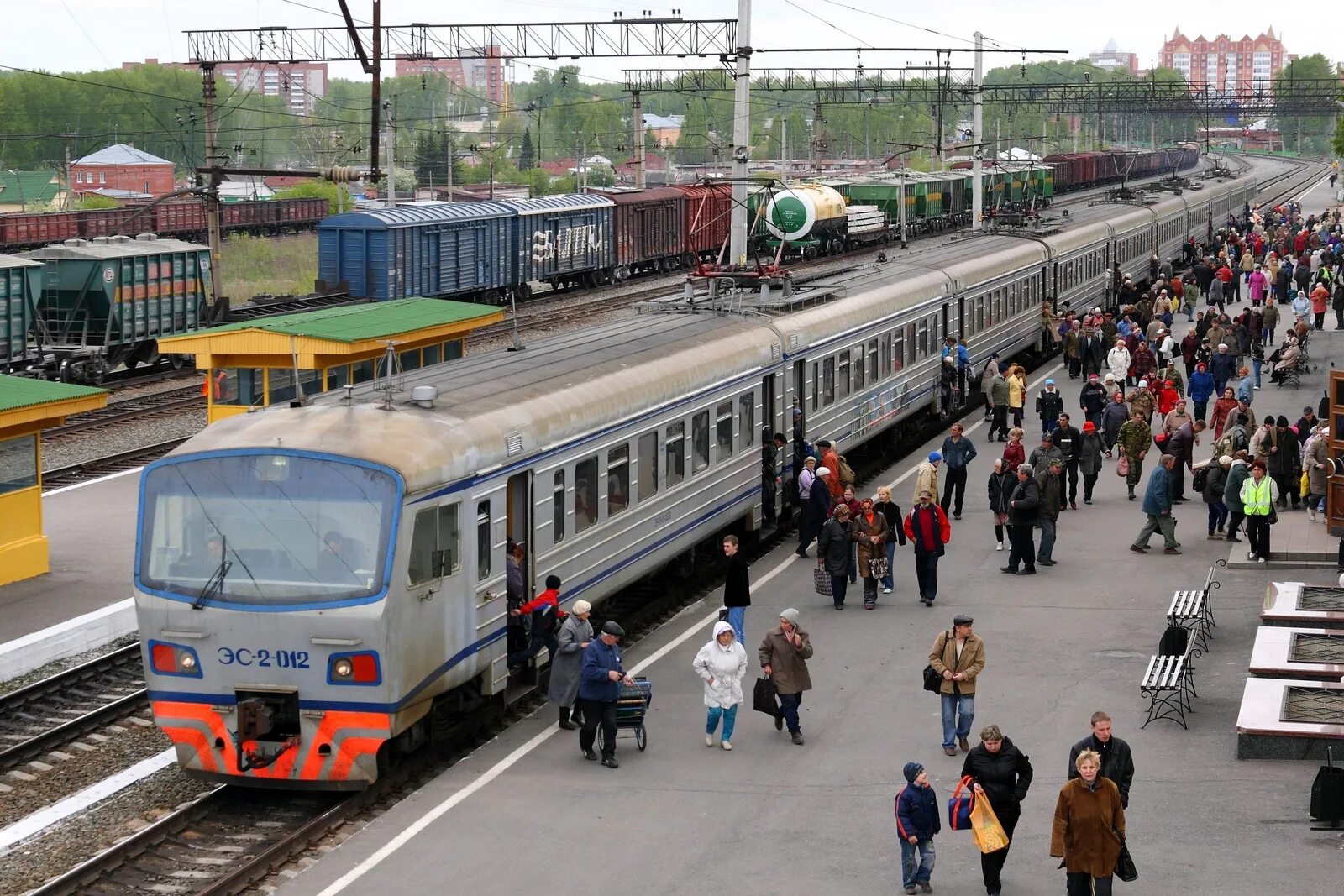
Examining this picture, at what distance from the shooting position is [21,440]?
61.8 feet

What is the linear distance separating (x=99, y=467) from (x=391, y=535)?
1498 centimetres

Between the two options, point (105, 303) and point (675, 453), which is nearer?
point (675, 453)

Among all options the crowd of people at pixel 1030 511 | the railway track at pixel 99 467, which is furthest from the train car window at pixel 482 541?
the railway track at pixel 99 467

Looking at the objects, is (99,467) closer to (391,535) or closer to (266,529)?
(266,529)

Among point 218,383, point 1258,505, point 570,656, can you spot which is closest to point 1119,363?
point 1258,505

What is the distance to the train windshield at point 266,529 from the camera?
39.4 feet

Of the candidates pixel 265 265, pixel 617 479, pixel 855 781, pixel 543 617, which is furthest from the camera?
pixel 265 265

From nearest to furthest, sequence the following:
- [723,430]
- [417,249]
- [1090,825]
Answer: [1090,825], [723,430], [417,249]

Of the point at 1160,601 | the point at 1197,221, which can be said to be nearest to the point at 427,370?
the point at 1160,601

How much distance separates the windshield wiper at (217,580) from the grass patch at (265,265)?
5160cm

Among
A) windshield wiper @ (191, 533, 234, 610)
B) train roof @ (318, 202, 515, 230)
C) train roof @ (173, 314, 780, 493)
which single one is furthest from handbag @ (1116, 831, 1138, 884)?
train roof @ (318, 202, 515, 230)

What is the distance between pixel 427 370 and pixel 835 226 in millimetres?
49206

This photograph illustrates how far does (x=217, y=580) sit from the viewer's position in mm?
12156

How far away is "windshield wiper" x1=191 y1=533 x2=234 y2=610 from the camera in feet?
39.7
